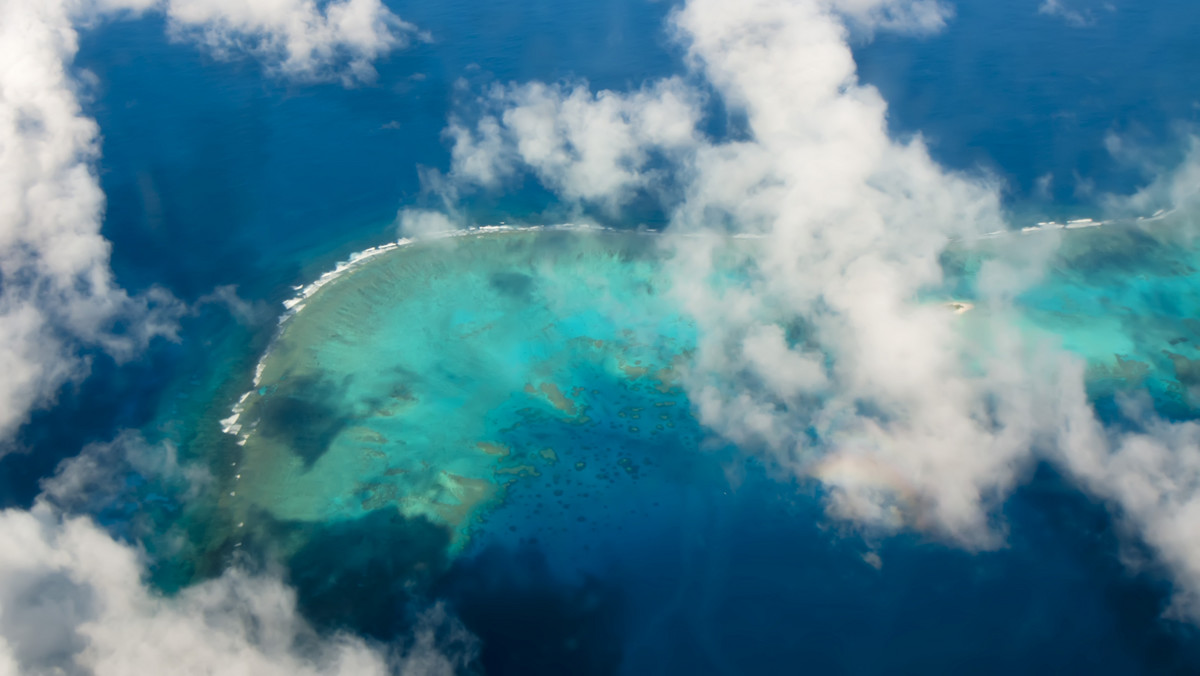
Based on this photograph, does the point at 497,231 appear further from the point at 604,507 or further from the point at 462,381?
the point at 604,507

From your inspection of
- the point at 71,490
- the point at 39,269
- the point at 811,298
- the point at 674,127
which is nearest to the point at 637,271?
the point at 811,298

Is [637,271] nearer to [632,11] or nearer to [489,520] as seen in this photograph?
[489,520]

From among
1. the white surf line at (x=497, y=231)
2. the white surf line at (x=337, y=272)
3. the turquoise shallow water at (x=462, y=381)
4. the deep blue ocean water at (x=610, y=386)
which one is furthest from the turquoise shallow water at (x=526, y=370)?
the deep blue ocean water at (x=610, y=386)

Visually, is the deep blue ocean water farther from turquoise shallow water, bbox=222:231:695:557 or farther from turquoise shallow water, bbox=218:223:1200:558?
turquoise shallow water, bbox=222:231:695:557

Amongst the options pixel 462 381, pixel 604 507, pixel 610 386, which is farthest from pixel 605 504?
pixel 462 381

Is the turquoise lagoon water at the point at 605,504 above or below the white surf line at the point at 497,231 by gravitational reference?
below

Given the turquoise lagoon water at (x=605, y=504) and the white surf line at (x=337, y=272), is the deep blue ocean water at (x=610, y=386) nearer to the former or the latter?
the turquoise lagoon water at (x=605, y=504)

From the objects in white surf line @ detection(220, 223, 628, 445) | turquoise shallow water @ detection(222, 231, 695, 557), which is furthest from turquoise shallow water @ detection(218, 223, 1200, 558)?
white surf line @ detection(220, 223, 628, 445)
